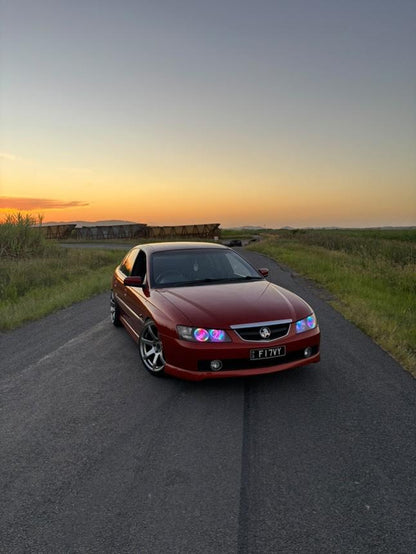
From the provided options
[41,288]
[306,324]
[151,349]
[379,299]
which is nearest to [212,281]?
[151,349]

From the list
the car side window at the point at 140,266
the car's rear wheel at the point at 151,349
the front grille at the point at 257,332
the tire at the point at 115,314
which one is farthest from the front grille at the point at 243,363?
the tire at the point at 115,314

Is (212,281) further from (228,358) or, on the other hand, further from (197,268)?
(228,358)

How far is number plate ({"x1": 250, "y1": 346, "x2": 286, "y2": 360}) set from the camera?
13.6 feet

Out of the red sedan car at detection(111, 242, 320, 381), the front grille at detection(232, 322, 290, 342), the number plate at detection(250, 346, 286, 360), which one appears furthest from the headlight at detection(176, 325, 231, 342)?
the number plate at detection(250, 346, 286, 360)

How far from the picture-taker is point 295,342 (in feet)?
14.2

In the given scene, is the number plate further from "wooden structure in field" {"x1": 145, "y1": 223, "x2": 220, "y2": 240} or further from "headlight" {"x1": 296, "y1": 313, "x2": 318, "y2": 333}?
"wooden structure in field" {"x1": 145, "y1": 223, "x2": 220, "y2": 240}

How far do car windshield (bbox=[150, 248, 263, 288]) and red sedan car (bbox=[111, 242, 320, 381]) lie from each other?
14mm

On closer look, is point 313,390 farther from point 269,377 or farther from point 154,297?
point 154,297

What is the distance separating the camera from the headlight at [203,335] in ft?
13.7

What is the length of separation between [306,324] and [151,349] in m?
1.82

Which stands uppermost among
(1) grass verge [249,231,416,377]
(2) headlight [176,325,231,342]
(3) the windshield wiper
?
(3) the windshield wiper

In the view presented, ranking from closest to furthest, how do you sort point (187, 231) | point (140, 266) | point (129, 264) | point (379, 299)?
1. point (140, 266)
2. point (129, 264)
3. point (379, 299)
4. point (187, 231)

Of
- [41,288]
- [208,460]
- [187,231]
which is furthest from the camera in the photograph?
[187,231]

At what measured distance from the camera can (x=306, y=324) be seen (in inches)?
180
